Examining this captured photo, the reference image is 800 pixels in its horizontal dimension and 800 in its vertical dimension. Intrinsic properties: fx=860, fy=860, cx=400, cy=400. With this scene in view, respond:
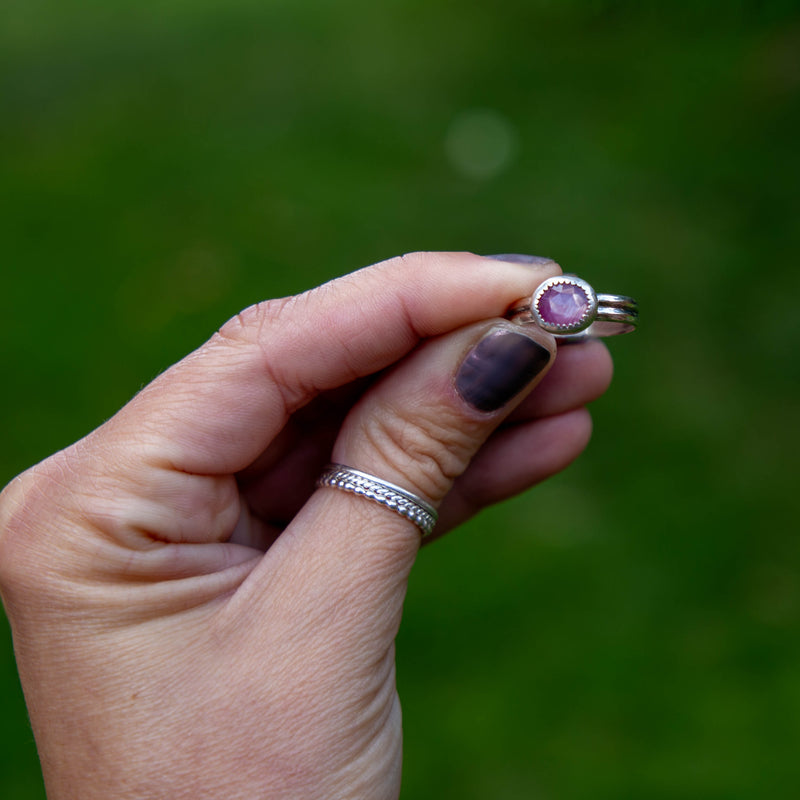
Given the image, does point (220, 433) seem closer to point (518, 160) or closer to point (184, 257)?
point (184, 257)

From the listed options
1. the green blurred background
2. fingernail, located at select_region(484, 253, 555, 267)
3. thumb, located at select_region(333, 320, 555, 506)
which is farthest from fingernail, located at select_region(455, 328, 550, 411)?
the green blurred background

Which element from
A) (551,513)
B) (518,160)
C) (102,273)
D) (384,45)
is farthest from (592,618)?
(384,45)

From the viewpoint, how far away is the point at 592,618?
2980mm

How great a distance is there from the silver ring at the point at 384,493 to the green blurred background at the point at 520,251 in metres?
1.46

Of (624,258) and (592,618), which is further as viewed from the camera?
(624,258)

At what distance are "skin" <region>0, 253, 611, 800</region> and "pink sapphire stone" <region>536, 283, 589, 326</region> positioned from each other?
49mm

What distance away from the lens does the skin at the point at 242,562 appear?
146cm

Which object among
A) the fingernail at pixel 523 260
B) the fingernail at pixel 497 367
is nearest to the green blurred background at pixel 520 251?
the fingernail at pixel 523 260

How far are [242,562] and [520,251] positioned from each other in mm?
2566

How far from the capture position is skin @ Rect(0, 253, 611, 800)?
146cm

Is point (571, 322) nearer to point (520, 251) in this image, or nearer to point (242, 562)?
point (242, 562)

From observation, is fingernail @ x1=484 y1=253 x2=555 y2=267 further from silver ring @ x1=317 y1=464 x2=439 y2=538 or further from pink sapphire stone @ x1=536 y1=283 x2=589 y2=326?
silver ring @ x1=317 y1=464 x2=439 y2=538

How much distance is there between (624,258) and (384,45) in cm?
206

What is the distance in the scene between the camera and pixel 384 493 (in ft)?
5.22
